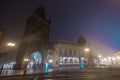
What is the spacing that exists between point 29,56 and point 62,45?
14161mm

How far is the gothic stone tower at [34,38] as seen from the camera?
118 feet

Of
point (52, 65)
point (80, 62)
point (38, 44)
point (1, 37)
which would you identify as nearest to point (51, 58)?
point (52, 65)

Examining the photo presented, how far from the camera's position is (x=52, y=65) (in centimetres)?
3659

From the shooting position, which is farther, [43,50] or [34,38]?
[34,38]

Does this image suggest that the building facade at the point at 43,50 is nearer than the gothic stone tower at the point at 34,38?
No

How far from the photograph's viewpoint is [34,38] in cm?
3972

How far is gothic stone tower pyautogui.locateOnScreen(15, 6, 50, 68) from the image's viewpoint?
3584 cm

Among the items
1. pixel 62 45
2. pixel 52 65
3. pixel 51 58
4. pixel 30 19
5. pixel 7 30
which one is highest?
pixel 30 19

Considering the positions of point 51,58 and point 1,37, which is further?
point 51,58

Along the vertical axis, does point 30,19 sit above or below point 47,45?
above

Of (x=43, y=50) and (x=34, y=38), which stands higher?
(x=34, y=38)

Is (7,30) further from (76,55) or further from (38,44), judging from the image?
(76,55)

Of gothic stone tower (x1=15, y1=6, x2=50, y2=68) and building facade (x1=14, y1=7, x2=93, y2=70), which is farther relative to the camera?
building facade (x1=14, y1=7, x2=93, y2=70)

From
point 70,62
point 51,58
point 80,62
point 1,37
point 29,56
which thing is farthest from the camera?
point 80,62
